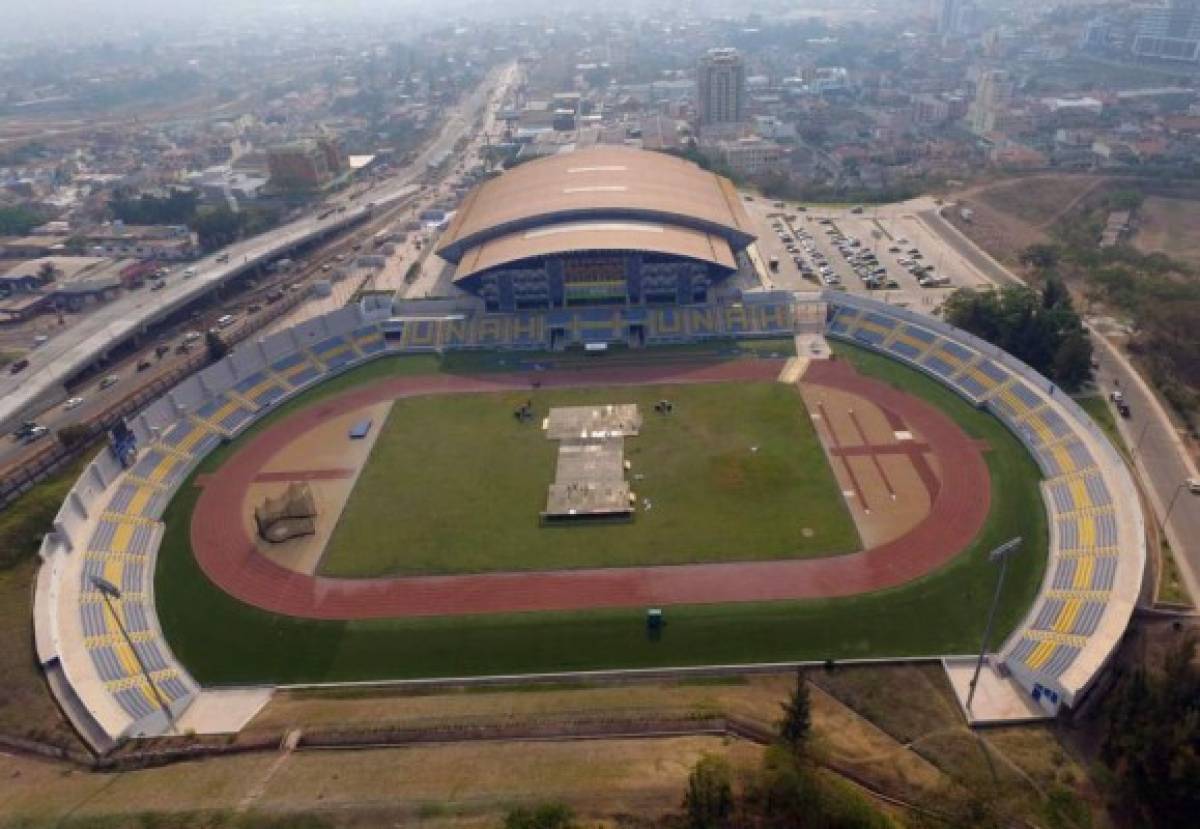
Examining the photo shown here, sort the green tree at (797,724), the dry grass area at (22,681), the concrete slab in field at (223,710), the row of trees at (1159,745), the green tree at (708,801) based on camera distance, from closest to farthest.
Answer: the green tree at (708,801) < the row of trees at (1159,745) < the green tree at (797,724) < the dry grass area at (22,681) < the concrete slab in field at (223,710)

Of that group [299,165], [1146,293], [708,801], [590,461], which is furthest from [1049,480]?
[299,165]

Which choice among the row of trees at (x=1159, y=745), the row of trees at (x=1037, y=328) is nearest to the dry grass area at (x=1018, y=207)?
the row of trees at (x=1037, y=328)

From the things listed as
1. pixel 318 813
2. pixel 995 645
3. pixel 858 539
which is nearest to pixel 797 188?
pixel 858 539

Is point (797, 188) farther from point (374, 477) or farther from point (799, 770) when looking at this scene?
point (799, 770)

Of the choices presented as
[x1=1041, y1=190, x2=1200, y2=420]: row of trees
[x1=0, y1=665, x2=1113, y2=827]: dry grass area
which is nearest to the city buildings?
[x1=1041, y1=190, x2=1200, y2=420]: row of trees

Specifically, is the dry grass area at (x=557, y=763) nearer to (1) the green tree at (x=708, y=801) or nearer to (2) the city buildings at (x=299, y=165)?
(1) the green tree at (x=708, y=801)

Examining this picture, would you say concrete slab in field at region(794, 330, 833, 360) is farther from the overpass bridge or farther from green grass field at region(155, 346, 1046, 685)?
the overpass bridge
